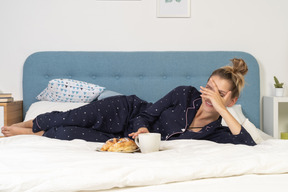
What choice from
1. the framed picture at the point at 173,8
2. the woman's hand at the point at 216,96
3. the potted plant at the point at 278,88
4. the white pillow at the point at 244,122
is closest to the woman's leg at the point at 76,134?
the woman's hand at the point at 216,96

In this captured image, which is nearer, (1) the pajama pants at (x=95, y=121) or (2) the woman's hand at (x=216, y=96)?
(2) the woman's hand at (x=216, y=96)

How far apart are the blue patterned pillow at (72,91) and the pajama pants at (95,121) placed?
0.54m

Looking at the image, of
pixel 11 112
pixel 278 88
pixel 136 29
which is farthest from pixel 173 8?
pixel 11 112

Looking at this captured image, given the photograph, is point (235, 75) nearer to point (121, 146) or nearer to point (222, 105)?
point (222, 105)

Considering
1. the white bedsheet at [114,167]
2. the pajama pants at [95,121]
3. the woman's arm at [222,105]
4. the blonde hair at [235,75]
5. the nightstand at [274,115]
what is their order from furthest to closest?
the nightstand at [274,115]
the pajama pants at [95,121]
the blonde hair at [235,75]
the woman's arm at [222,105]
the white bedsheet at [114,167]

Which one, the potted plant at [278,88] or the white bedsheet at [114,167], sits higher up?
the potted plant at [278,88]

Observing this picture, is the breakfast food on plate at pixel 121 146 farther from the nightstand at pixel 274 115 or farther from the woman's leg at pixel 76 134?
the nightstand at pixel 274 115

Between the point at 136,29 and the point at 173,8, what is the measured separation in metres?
0.37

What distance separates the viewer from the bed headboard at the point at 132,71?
285cm

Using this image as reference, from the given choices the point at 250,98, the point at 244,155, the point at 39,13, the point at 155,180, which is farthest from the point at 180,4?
the point at 155,180

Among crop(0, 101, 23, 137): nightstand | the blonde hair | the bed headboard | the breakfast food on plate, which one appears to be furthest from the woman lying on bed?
the bed headboard

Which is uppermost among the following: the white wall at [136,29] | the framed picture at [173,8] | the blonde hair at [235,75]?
the framed picture at [173,8]

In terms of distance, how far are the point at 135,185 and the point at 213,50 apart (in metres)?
2.19

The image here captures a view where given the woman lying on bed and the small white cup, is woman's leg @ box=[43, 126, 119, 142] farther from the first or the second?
the small white cup
